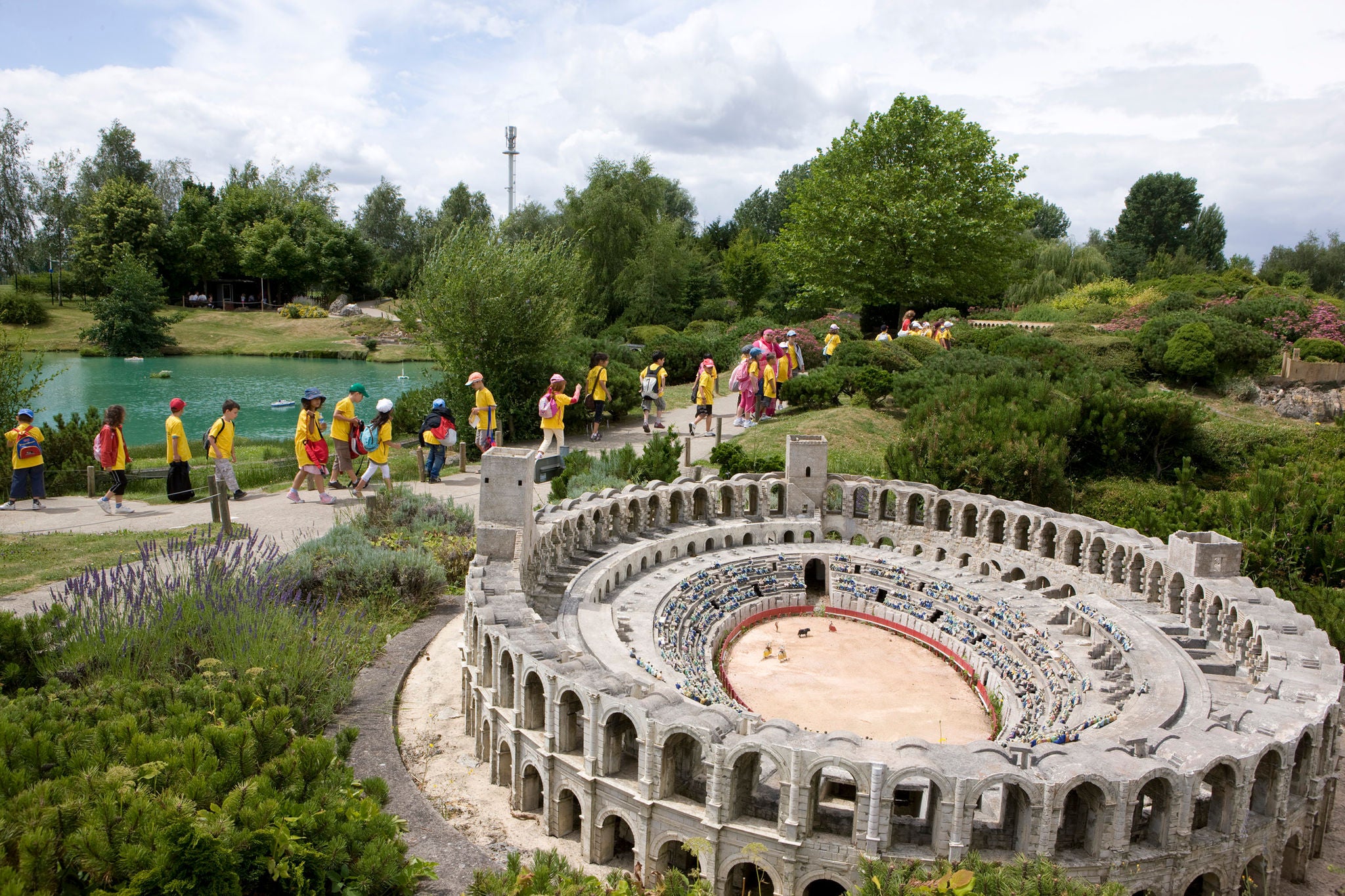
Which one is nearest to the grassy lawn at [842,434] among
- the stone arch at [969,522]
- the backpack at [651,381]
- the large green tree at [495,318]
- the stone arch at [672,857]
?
the backpack at [651,381]

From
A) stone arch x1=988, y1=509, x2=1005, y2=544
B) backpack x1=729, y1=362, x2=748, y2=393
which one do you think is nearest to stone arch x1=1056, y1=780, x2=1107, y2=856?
stone arch x1=988, y1=509, x2=1005, y2=544

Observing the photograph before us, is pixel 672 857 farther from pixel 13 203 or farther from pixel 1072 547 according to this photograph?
pixel 13 203

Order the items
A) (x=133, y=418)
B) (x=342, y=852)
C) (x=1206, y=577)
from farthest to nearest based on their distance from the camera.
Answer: (x=133, y=418) → (x=1206, y=577) → (x=342, y=852)

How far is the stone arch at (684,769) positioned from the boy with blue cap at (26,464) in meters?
18.4

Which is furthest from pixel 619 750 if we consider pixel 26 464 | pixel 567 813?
pixel 26 464

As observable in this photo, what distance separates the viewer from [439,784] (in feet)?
42.4

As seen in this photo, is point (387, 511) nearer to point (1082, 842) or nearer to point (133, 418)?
point (1082, 842)

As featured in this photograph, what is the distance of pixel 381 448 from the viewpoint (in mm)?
22156

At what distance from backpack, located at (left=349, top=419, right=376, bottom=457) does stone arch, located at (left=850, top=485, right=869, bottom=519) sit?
1301 centimetres

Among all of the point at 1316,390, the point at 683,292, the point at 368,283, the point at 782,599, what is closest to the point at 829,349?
the point at 782,599

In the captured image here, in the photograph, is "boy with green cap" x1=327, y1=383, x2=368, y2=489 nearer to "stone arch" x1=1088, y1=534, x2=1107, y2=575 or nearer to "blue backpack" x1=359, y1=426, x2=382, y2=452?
"blue backpack" x1=359, y1=426, x2=382, y2=452

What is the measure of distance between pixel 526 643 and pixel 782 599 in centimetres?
1098

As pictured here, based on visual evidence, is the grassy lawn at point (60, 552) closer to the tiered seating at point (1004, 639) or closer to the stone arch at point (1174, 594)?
the tiered seating at point (1004, 639)

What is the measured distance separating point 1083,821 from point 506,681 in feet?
25.5
